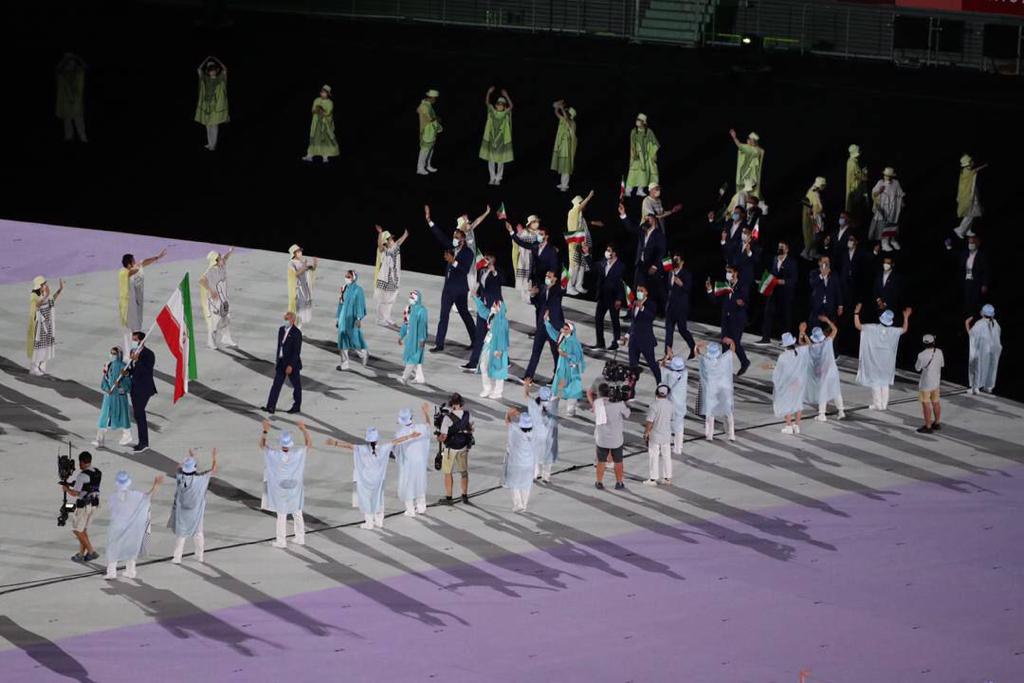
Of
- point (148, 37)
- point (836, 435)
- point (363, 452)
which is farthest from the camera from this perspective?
point (148, 37)

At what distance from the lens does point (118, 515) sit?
19.1 metres

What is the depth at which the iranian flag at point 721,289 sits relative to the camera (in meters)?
25.6

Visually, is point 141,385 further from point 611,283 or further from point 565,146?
point 565,146

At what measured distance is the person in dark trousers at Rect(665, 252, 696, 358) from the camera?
25547 mm

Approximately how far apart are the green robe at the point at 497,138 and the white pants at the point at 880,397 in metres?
7.51

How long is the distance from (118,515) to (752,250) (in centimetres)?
1028

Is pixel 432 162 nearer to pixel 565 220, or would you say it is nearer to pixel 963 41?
pixel 565 220

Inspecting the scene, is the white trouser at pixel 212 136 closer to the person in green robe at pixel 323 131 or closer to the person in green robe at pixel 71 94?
the person in green robe at pixel 323 131

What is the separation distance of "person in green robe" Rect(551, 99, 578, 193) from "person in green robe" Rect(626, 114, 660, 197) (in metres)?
0.91

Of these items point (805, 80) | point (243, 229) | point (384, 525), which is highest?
point (805, 80)

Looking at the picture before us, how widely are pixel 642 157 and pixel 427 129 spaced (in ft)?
10.6

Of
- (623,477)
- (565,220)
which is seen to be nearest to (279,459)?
(623,477)

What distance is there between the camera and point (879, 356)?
964 inches

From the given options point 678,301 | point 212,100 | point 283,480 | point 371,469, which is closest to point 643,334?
point 678,301
